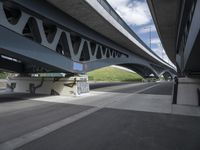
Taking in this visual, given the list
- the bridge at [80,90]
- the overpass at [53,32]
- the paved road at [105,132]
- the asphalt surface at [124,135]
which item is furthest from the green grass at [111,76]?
the asphalt surface at [124,135]

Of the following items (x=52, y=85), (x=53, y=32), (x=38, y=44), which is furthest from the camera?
(x=52, y=85)

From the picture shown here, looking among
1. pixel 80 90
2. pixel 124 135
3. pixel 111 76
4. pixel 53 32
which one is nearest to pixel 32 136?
pixel 124 135

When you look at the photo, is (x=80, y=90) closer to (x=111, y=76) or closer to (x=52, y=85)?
(x=52, y=85)

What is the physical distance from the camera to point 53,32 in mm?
16375

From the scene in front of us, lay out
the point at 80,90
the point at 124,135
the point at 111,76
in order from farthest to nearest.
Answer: the point at 111,76 → the point at 80,90 → the point at 124,135

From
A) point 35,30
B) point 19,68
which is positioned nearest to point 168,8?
point 35,30

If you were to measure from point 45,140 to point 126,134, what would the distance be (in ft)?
8.63

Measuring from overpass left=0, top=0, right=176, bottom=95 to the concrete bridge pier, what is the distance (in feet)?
3.38

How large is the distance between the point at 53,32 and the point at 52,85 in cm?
577

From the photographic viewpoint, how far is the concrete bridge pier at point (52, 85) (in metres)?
18.3

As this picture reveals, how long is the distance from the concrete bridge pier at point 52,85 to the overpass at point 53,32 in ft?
3.38

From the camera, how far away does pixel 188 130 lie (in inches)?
268

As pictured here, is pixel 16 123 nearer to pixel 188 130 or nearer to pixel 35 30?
pixel 188 130

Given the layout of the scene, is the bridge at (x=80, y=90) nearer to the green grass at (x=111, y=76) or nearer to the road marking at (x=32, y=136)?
the road marking at (x=32, y=136)
